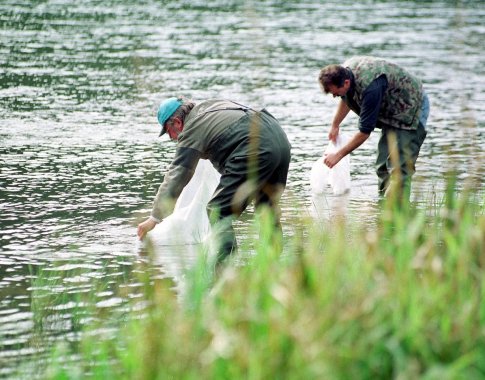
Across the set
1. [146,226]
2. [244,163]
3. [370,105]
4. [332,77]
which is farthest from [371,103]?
[146,226]

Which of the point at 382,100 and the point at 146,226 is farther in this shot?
the point at 382,100

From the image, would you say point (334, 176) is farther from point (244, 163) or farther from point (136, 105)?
point (136, 105)

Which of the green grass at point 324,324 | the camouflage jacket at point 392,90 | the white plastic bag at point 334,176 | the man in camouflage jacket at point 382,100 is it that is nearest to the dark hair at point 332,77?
the man in camouflage jacket at point 382,100

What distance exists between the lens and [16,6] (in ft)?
82.0

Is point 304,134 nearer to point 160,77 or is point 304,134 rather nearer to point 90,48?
point 160,77

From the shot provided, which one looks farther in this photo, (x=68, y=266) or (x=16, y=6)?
(x=16, y=6)

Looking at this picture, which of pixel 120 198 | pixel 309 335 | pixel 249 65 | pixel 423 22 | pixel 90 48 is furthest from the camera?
pixel 423 22

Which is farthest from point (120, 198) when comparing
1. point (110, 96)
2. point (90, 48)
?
point (90, 48)

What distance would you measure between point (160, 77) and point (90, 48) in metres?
3.29

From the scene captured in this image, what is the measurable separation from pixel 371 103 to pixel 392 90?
30 centimetres

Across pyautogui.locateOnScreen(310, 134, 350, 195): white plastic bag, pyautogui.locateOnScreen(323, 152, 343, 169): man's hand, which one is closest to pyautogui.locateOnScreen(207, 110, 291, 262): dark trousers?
pyautogui.locateOnScreen(323, 152, 343, 169): man's hand

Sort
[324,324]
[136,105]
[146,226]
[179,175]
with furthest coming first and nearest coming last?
[136,105]
[146,226]
[179,175]
[324,324]

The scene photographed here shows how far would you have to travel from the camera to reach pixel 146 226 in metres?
7.53

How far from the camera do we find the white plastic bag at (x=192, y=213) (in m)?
7.78
